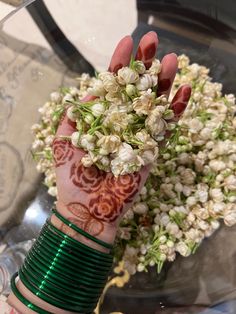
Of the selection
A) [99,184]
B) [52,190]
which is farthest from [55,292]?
[52,190]

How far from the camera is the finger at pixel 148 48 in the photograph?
698 millimetres

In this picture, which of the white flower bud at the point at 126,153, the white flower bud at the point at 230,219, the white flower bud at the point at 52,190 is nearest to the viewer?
the white flower bud at the point at 126,153

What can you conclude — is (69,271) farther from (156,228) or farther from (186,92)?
(186,92)

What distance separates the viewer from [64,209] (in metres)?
0.74

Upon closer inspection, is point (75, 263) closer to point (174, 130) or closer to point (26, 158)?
point (174, 130)

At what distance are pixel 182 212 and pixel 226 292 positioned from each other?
147 mm

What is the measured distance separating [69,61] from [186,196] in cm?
41

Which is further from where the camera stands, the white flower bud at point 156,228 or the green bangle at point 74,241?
the white flower bud at point 156,228

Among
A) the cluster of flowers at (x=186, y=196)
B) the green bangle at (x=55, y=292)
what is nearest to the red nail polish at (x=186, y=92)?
the cluster of flowers at (x=186, y=196)

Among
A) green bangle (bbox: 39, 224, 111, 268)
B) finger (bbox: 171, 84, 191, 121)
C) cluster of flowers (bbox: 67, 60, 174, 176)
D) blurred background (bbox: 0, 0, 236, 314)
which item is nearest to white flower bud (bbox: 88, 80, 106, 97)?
cluster of flowers (bbox: 67, 60, 174, 176)

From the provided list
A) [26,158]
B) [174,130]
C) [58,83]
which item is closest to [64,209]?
[174,130]

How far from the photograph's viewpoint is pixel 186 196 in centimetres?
86

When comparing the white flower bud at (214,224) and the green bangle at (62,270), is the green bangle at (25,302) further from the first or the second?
the white flower bud at (214,224)

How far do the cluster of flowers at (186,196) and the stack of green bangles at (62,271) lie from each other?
14 cm
